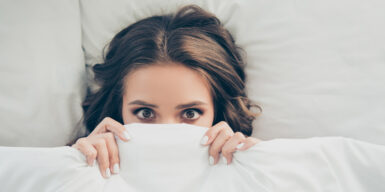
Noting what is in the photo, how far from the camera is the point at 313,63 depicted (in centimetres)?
98

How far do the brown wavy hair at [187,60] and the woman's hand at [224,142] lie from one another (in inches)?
7.3

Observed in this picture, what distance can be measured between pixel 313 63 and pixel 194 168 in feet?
1.73

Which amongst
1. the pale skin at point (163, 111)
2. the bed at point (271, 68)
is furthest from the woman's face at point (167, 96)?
the bed at point (271, 68)

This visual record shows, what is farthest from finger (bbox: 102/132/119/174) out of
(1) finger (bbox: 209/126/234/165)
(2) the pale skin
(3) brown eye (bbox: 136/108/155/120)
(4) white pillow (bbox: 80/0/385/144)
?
(4) white pillow (bbox: 80/0/385/144)

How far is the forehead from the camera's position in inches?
32.9

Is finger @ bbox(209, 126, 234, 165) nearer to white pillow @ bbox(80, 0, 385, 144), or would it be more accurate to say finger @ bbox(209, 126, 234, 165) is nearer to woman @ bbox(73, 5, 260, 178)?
woman @ bbox(73, 5, 260, 178)

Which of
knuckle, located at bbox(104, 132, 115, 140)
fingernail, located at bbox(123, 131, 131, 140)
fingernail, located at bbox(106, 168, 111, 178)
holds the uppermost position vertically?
fingernail, located at bbox(123, 131, 131, 140)

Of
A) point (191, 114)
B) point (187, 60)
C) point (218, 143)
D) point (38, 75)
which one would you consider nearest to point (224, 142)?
point (218, 143)

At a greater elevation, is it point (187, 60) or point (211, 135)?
point (187, 60)

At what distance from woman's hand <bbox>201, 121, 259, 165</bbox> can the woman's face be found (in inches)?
4.3

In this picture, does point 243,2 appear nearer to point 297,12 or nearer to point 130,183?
point 297,12

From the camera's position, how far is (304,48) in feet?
3.25

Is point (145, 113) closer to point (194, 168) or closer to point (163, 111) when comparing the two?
point (163, 111)

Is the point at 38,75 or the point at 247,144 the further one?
the point at 38,75
